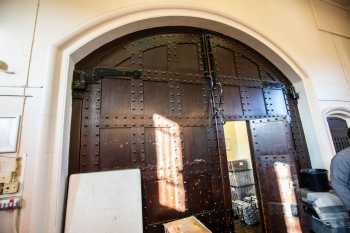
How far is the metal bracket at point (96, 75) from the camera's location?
2033mm

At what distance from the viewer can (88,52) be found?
2184mm

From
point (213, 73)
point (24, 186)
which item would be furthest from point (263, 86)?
point (24, 186)

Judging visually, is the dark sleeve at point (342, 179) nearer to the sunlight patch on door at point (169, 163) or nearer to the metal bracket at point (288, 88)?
the metal bracket at point (288, 88)

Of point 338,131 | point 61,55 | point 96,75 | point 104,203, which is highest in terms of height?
point 61,55

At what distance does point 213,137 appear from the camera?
2.49 metres

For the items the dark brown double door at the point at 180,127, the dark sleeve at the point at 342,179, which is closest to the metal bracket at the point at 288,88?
the dark brown double door at the point at 180,127

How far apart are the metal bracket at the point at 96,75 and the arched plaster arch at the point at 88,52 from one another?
85mm

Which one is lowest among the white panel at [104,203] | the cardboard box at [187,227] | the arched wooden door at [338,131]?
the cardboard box at [187,227]

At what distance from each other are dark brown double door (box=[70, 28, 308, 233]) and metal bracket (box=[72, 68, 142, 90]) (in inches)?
0.9

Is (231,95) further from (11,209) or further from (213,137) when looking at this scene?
(11,209)

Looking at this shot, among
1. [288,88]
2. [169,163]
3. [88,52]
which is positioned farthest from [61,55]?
[288,88]

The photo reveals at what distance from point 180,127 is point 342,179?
1.82 metres

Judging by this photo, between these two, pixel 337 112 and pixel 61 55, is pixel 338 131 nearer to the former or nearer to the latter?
pixel 337 112

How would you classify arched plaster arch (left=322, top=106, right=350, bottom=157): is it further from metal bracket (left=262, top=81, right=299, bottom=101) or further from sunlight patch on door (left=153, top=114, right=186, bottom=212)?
sunlight patch on door (left=153, top=114, right=186, bottom=212)
